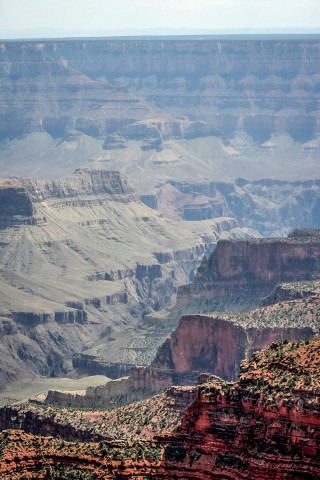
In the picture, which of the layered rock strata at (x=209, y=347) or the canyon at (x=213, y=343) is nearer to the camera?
the layered rock strata at (x=209, y=347)

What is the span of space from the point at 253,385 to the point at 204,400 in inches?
60.7

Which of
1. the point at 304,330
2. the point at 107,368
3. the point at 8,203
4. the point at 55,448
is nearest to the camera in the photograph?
the point at 55,448

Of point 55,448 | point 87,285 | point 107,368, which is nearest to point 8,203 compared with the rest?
point 87,285

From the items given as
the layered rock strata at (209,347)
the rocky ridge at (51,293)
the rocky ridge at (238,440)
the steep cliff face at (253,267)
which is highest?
Answer: the rocky ridge at (238,440)

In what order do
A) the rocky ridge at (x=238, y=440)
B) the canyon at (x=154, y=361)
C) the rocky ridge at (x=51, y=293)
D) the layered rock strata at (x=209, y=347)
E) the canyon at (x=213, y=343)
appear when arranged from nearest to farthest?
1. the rocky ridge at (x=238, y=440)
2. the canyon at (x=154, y=361)
3. the layered rock strata at (x=209, y=347)
4. the canyon at (x=213, y=343)
5. the rocky ridge at (x=51, y=293)

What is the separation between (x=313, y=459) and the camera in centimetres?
4175

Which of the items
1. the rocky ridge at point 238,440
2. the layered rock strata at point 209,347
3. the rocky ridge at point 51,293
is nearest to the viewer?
the rocky ridge at point 238,440

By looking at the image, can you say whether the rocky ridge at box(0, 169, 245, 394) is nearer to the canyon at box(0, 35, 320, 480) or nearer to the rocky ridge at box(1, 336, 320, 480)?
the canyon at box(0, 35, 320, 480)

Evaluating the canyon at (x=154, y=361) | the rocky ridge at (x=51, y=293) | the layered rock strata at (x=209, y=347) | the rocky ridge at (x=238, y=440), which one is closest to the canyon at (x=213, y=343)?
the layered rock strata at (x=209, y=347)

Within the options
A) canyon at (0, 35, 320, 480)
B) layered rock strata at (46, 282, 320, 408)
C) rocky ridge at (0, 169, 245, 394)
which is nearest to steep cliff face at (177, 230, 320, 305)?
canyon at (0, 35, 320, 480)

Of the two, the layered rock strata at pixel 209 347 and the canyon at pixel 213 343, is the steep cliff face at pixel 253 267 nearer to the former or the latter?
the canyon at pixel 213 343

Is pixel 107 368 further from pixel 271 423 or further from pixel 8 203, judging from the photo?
pixel 271 423

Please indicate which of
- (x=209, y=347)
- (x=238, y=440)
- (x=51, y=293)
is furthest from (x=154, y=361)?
(x=51, y=293)

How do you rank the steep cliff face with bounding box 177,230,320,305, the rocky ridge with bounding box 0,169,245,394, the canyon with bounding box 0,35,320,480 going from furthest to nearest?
the rocky ridge with bounding box 0,169,245,394 → the steep cliff face with bounding box 177,230,320,305 → the canyon with bounding box 0,35,320,480
